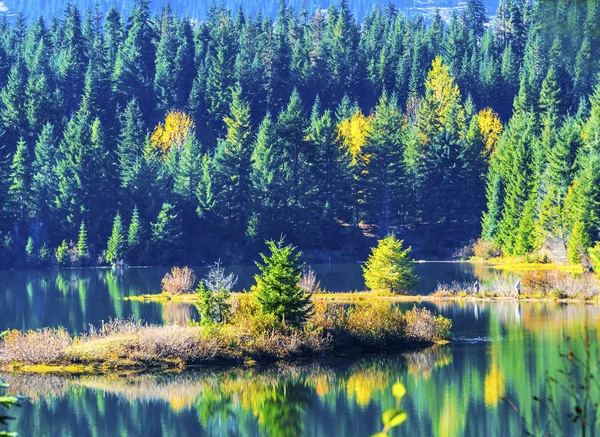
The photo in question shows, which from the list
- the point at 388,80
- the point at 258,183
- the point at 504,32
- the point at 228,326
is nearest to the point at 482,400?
the point at 228,326

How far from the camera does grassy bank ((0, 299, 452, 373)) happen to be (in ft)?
120

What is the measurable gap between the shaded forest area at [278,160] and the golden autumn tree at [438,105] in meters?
0.22

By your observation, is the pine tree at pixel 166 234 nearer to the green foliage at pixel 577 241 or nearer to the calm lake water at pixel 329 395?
the green foliage at pixel 577 241

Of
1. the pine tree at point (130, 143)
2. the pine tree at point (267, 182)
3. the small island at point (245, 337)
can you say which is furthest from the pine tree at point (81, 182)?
the small island at point (245, 337)

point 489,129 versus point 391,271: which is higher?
point 489,129

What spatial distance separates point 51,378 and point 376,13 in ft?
453

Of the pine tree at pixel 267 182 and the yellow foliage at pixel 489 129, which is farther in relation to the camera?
the yellow foliage at pixel 489 129

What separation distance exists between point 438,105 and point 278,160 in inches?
905

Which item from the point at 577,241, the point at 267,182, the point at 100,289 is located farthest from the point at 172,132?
the point at 577,241

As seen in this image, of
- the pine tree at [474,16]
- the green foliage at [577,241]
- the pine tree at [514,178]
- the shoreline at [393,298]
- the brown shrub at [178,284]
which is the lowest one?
the shoreline at [393,298]

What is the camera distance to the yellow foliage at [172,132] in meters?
117

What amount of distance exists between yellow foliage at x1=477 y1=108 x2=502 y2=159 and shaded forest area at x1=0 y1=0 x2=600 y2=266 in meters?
0.24

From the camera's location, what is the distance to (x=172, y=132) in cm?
11875

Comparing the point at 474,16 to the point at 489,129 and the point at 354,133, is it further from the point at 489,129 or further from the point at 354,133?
the point at 354,133
